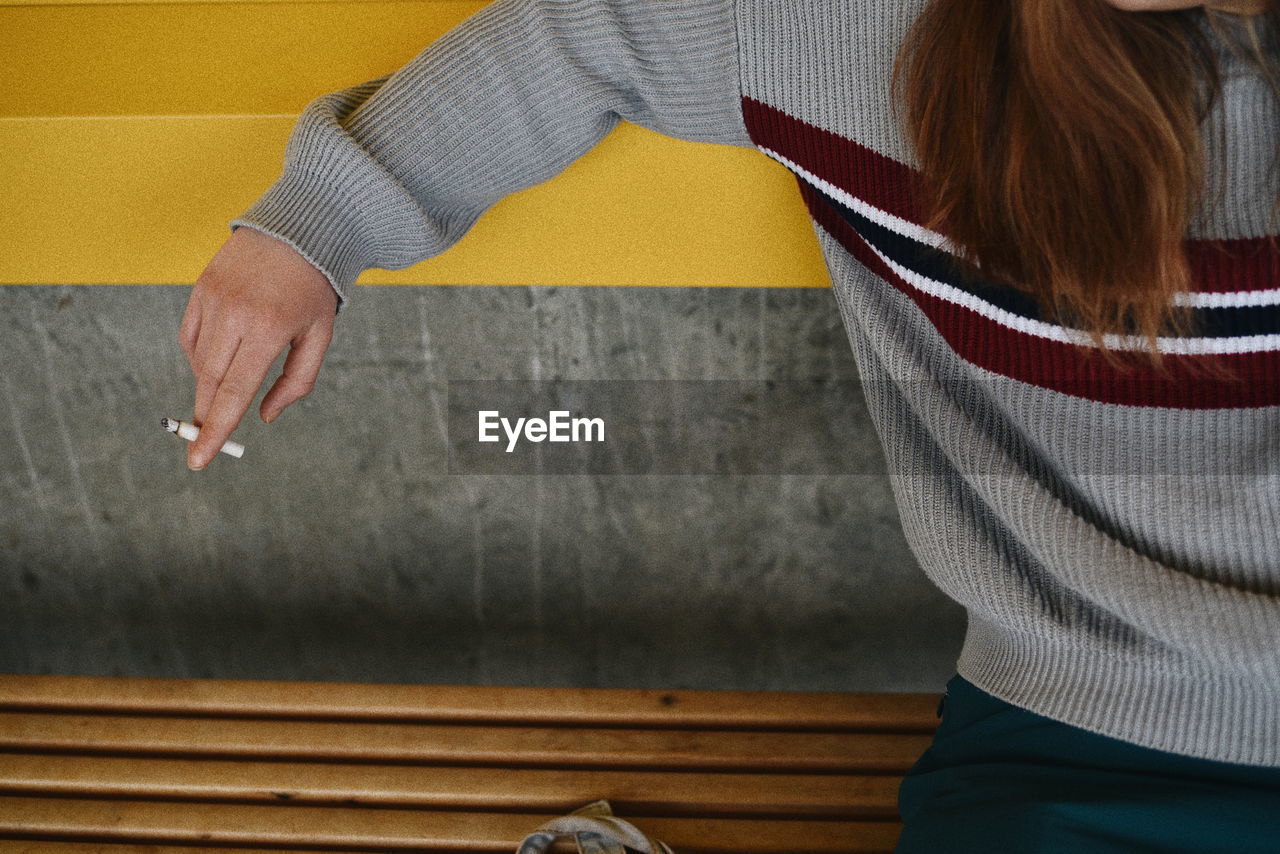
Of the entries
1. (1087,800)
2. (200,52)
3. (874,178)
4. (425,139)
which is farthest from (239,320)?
(1087,800)

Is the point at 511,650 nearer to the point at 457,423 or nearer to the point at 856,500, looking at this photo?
the point at 457,423

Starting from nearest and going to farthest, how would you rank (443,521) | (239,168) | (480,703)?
(239,168) → (480,703) → (443,521)

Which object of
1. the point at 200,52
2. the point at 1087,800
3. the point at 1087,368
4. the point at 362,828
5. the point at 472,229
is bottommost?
the point at 362,828

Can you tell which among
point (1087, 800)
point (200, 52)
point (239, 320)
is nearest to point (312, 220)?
point (239, 320)

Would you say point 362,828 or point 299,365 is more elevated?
point 299,365

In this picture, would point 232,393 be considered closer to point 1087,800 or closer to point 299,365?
point 299,365

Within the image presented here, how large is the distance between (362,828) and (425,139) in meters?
0.75

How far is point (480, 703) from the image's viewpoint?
4.09ft

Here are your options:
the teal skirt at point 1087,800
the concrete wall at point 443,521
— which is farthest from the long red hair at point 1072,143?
the concrete wall at point 443,521

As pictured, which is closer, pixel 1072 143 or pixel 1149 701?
pixel 1072 143

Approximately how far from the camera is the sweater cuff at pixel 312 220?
83 cm

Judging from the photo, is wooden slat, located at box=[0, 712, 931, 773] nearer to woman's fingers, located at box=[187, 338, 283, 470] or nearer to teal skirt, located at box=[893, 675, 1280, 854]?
teal skirt, located at box=[893, 675, 1280, 854]

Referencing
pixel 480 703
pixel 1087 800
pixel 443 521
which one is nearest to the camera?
→ pixel 1087 800

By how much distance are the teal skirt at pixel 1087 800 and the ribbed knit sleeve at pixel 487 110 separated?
22.1 inches
